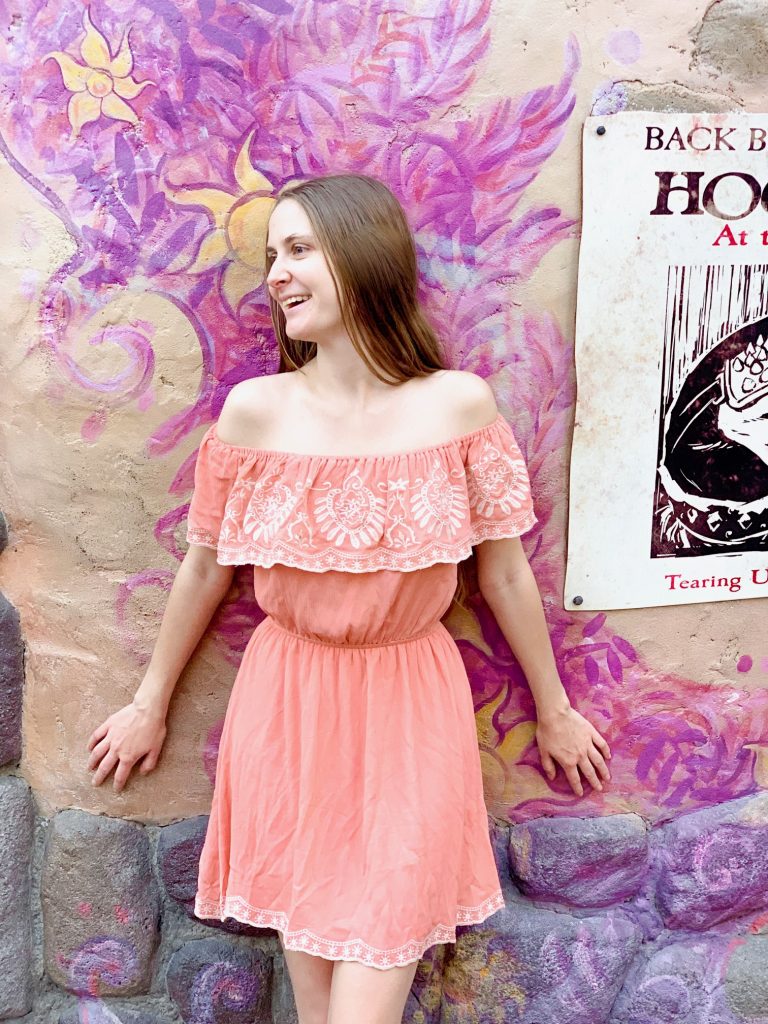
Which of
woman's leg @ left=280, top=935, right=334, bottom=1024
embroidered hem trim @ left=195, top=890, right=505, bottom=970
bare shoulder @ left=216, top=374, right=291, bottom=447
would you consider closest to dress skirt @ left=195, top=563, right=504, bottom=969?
embroidered hem trim @ left=195, top=890, right=505, bottom=970

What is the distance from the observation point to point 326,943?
1694 millimetres

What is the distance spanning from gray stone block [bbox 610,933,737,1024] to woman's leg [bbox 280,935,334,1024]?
0.65m

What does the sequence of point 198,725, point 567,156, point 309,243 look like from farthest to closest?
point 198,725, point 567,156, point 309,243

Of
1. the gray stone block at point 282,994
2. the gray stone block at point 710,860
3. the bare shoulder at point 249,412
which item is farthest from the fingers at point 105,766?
the gray stone block at point 710,860

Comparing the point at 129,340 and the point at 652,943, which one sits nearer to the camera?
the point at 129,340

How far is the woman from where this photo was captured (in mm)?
1678

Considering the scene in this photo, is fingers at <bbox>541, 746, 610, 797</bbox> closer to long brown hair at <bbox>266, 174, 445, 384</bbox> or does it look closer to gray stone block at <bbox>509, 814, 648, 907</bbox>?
gray stone block at <bbox>509, 814, 648, 907</bbox>

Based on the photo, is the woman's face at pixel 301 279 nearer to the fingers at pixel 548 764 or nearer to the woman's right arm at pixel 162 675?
the woman's right arm at pixel 162 675

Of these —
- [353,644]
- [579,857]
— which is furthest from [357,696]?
[579,857]

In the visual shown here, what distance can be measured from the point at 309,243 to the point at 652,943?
153cm

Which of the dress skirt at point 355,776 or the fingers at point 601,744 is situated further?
the fingers at point 601,744

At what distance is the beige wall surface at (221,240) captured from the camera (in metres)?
1.78

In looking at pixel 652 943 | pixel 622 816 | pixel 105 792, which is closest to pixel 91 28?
pixel 105 792

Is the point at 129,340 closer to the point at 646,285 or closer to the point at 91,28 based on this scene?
the point at 91,28
